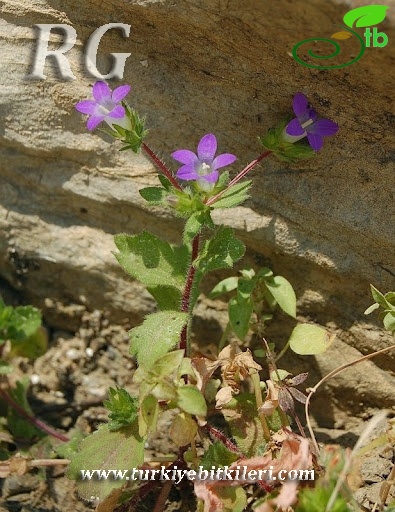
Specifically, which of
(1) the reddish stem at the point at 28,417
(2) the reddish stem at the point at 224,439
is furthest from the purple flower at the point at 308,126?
(1) the reddish stem at the point at 28,417

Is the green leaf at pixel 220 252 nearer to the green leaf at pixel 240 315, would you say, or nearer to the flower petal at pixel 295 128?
the green leaf at pixel 240 315

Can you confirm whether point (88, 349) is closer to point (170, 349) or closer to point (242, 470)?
point (170, 349)

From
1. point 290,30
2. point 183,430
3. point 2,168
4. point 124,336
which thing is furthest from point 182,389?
point 2,168

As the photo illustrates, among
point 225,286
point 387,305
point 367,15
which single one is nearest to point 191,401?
point 225,286

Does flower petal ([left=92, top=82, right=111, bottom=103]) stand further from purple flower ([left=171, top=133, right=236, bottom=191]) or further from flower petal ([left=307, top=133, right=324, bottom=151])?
flower petal ([left=307, top=133, right=324, bottom=151])

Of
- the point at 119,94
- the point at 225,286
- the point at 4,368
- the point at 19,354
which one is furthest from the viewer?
the point at 19,354

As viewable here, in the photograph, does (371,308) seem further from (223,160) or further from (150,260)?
(150,260)
